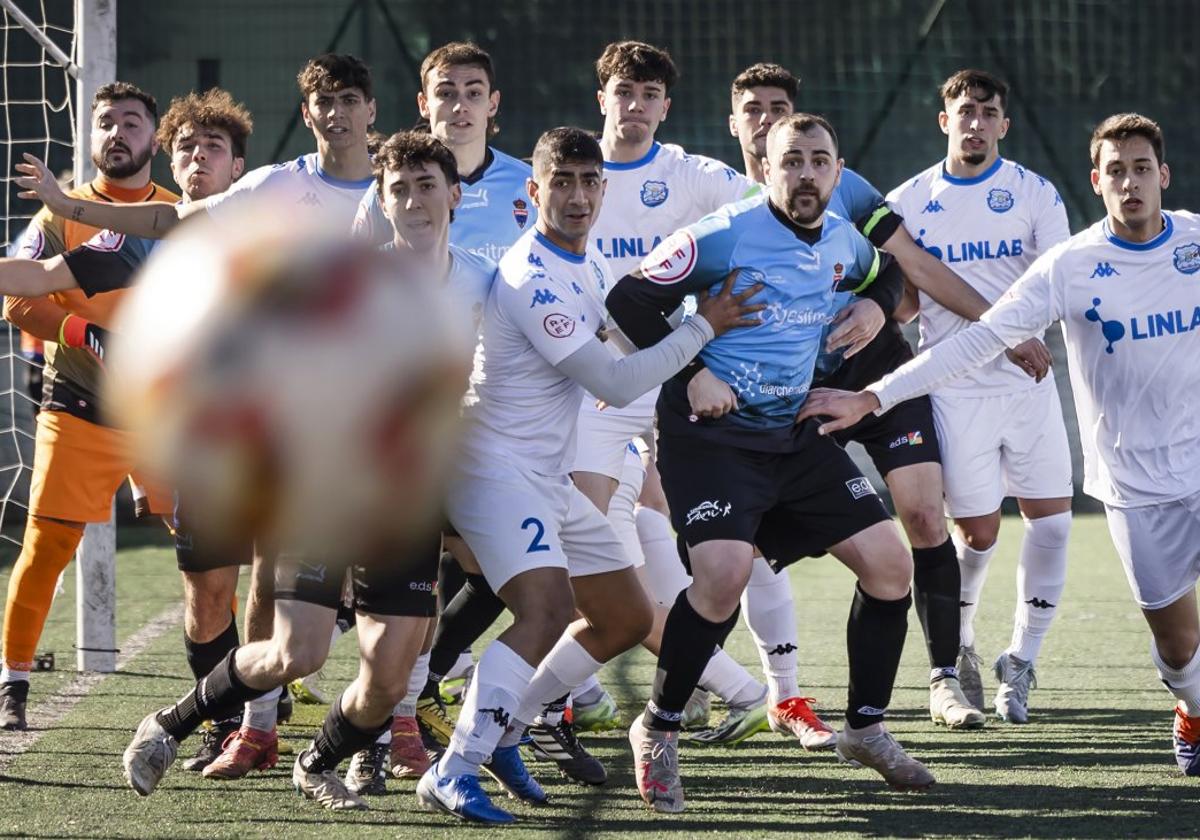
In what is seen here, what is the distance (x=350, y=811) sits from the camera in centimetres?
521

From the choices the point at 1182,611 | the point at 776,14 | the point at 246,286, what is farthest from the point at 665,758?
the point at 776,14

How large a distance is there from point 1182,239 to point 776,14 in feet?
28.6

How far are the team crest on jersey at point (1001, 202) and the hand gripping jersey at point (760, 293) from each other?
1.96 m

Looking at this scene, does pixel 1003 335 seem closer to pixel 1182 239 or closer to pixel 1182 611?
pixel 1182 239

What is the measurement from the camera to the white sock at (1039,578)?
23.0ft

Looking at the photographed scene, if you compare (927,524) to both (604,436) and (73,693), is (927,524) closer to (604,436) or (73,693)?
(604,436)

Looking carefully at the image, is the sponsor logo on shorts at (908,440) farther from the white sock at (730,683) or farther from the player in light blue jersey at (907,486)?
the white sock at (730,683)

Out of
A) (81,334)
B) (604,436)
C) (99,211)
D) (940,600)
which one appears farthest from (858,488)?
(81,334)

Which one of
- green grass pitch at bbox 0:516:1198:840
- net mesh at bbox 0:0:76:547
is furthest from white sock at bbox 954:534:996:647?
net mesh at bbox 0:0:76:547

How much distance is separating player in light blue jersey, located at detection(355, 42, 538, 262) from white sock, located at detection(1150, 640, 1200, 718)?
2.53 meters

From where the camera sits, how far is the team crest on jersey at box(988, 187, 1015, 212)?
719 cm

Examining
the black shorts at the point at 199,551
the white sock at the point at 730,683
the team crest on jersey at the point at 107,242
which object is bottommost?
the white sock at the point at 730,683

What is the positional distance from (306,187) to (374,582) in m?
1.61

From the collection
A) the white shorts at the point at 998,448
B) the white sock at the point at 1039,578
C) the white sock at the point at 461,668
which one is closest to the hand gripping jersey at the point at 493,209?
the white sock at the point at 461,668
